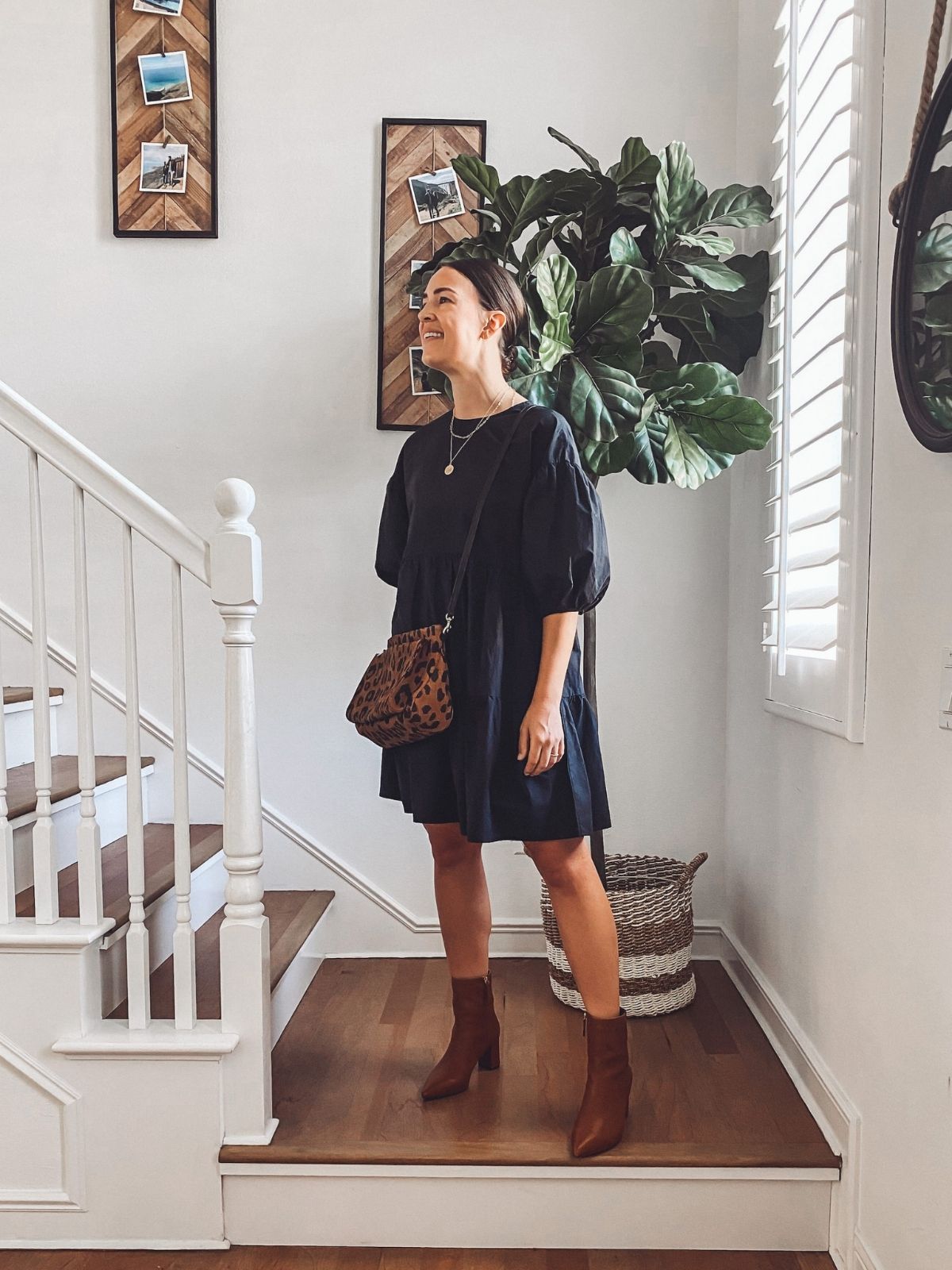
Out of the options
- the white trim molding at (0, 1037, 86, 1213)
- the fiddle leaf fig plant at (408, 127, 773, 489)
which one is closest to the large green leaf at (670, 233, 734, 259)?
the fiddle leaf fig plant at (408, 127, 773, 489)

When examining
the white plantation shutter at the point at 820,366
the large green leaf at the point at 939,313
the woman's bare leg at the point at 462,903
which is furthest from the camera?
the woman's bare leg at the point at 462,903

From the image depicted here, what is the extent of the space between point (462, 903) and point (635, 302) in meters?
1.19

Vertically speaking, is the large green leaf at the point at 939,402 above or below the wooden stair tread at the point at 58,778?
above

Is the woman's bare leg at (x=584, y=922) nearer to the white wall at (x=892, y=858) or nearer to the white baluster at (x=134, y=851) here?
the white wall at (x=892, y=858)

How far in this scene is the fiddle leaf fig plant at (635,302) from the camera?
6.25 feet

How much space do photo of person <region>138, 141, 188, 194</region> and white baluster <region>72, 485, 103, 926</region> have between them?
1.21 m

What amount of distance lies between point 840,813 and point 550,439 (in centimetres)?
80

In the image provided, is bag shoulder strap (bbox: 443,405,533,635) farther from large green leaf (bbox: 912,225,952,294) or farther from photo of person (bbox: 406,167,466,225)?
photo of person (bbox: 406,167,466,225)

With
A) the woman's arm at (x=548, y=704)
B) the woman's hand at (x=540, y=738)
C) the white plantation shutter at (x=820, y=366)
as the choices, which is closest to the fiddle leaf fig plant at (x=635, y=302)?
the white plantation shutter at (x=820, y=366)

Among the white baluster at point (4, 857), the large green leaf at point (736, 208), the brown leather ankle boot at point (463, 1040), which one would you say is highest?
the large green leaf at point (736, 208)

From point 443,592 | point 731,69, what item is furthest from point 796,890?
point 731,69

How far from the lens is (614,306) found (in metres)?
1.93

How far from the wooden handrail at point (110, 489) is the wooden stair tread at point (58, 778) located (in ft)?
1.60

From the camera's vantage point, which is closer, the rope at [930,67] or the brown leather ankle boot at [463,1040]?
the rope at [930,67]
